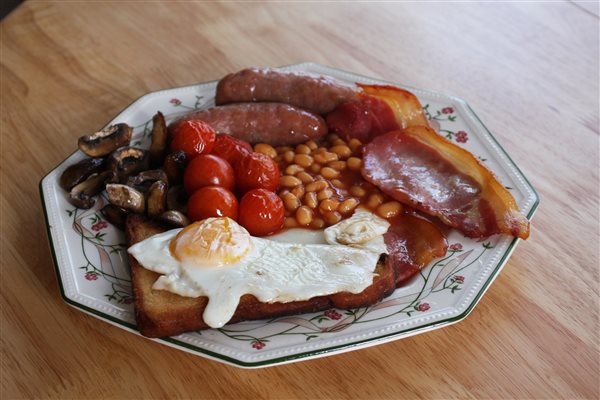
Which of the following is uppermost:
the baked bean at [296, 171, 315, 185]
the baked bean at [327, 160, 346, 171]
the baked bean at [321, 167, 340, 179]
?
the baked bean at [327, 160, 346, 171]

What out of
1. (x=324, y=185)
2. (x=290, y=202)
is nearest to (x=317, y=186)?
(x=324, y=185)

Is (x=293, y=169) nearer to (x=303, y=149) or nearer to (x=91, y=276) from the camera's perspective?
(x=303, y=149)

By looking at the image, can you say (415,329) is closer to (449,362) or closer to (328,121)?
(449,362)

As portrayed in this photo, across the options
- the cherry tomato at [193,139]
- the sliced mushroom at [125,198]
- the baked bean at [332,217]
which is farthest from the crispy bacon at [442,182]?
the sliced mushroom at [125,198]

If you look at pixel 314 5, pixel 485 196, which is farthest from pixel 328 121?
pixel 314 5

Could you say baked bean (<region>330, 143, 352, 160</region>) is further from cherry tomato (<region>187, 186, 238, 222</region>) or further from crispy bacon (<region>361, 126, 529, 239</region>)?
cherry tomato (<region>187, 186, 238, 222</region>)

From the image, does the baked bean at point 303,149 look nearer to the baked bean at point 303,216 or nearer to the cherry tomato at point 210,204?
the baked bean at point 303,216

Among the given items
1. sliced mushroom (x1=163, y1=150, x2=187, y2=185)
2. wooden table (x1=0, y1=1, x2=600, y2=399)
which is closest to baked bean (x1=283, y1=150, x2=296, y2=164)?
sliced mushroom (x1=163, y1=150, x2=187, y2=185)
